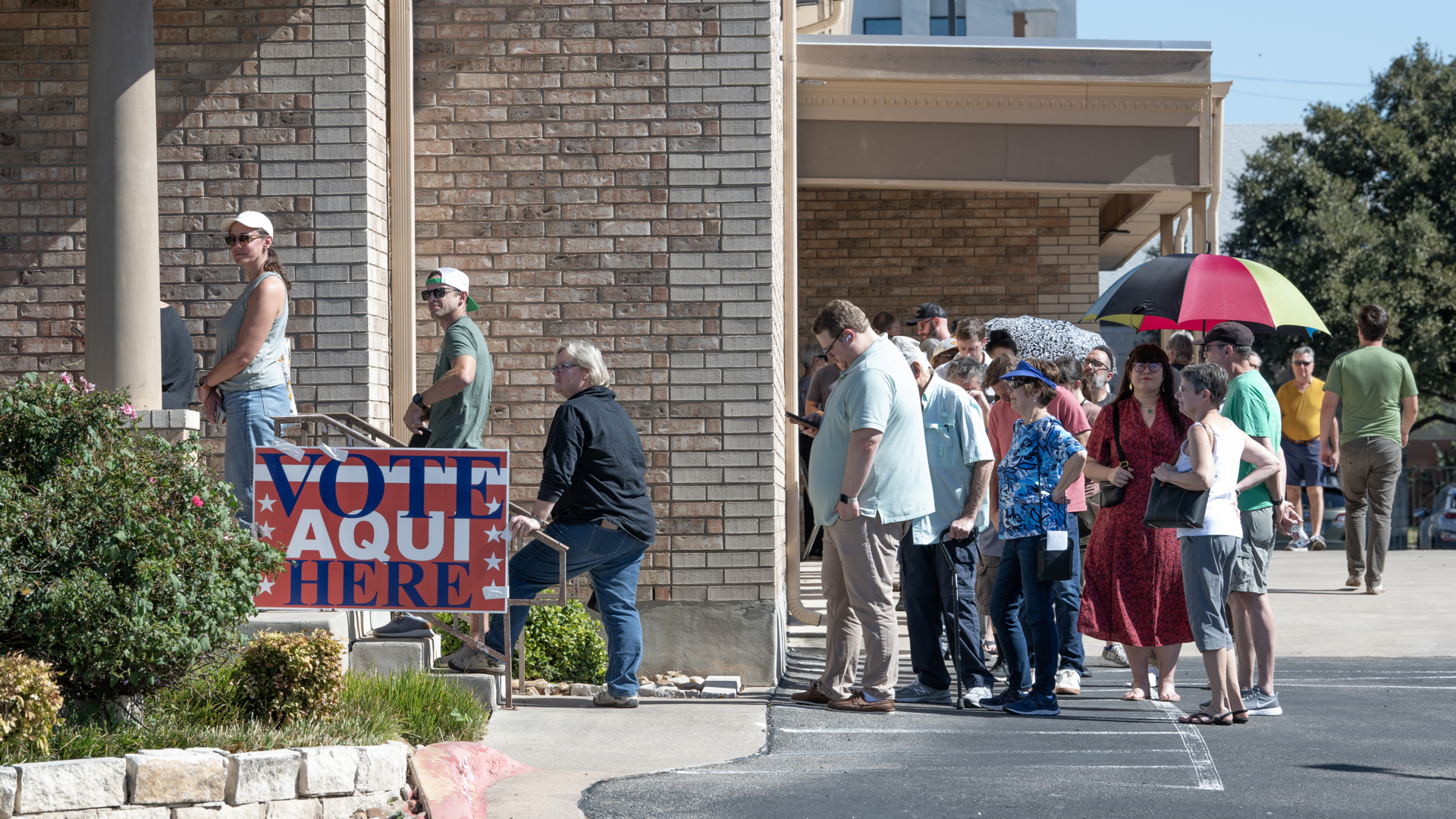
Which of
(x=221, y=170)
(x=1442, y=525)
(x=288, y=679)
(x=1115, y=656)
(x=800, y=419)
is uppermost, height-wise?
(x=221, y=170)

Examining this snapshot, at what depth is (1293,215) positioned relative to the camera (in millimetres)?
28266

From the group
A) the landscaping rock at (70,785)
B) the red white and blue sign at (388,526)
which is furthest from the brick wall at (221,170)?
the landscaping rock at (70,785)

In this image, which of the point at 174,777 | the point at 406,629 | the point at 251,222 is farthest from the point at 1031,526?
the point at 174,777

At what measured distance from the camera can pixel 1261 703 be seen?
6.86 m

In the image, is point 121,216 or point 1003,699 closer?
point 121,216

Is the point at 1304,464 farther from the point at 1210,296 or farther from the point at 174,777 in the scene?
the point at 174,777

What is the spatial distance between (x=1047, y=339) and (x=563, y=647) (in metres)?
4.28

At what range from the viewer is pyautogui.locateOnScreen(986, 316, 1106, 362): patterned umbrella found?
988 cm

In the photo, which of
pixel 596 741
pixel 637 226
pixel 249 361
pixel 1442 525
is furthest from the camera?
pixel 1442 525

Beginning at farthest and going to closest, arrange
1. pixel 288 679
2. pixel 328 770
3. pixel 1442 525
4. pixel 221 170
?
1. pixel 1442 525
2. pixel 221 170
3. pixel 288 679
4. pixel 328 770

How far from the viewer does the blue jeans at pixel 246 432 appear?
6383 millimetres

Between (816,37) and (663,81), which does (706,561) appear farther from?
(816,37)

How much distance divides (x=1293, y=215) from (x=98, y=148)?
26.0 m

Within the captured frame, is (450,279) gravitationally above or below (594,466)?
above
